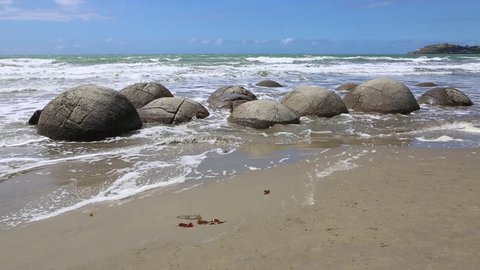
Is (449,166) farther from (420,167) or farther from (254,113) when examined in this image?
(254,113)

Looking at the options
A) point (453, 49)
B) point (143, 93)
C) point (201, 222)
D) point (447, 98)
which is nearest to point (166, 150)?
point (201, 222)

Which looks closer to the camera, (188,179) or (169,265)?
(169,265)

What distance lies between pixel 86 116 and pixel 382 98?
24.2 feet

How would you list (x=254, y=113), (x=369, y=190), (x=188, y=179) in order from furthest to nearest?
(x=254, y=113)
(x=188, y=179)
(x=369, y=190)

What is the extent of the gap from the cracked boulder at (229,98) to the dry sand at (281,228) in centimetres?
633

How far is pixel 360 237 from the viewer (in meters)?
3.62

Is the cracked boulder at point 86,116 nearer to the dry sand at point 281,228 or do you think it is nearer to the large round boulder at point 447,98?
the dry sand at point 281,228

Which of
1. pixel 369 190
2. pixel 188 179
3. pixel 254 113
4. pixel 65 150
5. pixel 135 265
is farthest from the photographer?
pixel 254 113

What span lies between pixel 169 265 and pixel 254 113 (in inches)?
254

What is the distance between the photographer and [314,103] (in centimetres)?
1094

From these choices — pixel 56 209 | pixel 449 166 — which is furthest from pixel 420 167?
pixel 56 209

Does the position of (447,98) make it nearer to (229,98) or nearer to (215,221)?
(229,98)

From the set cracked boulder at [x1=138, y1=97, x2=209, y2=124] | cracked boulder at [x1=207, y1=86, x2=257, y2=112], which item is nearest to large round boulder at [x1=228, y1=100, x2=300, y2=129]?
cracked boulder at [x1=138, y1=97, x2=209, y2=124]

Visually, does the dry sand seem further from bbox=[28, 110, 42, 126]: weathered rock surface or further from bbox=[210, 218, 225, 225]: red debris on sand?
bbox=[28, 110, 42, 126]: weathered rock surface
